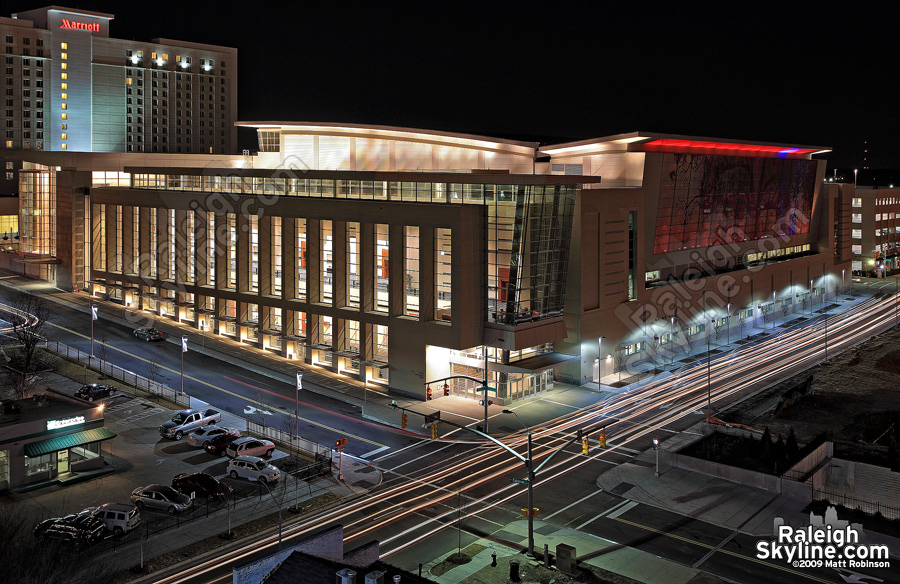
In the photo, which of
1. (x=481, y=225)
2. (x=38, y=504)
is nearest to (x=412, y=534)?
(x=38, y=504)

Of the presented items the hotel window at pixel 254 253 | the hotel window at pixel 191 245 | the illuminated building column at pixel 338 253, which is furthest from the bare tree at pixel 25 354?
the illuminated building column at pixel 338 253

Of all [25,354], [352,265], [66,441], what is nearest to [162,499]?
[66,441]

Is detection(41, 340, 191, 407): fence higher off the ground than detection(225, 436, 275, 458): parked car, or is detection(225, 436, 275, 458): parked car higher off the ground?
detection(41, 340, 191, 407): fence

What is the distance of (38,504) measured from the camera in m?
40.4

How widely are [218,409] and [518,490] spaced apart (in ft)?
80.9

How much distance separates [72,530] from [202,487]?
288 inches

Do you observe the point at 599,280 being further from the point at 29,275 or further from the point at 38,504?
the point at 29,275

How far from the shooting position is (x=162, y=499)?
39719 mm

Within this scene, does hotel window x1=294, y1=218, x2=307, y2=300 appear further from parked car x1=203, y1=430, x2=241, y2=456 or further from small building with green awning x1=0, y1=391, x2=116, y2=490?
small building with green awning x1=0, y1=391, x2=116, y2=490

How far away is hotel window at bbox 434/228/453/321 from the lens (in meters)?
61.4

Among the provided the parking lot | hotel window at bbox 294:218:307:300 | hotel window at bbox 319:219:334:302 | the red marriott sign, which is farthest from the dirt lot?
the red marriott sign

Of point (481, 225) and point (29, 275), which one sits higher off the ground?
point (481, 225)

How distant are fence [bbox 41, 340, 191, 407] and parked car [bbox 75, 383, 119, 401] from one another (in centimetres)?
278

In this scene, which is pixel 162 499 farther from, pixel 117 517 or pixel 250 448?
pixel 250 448
